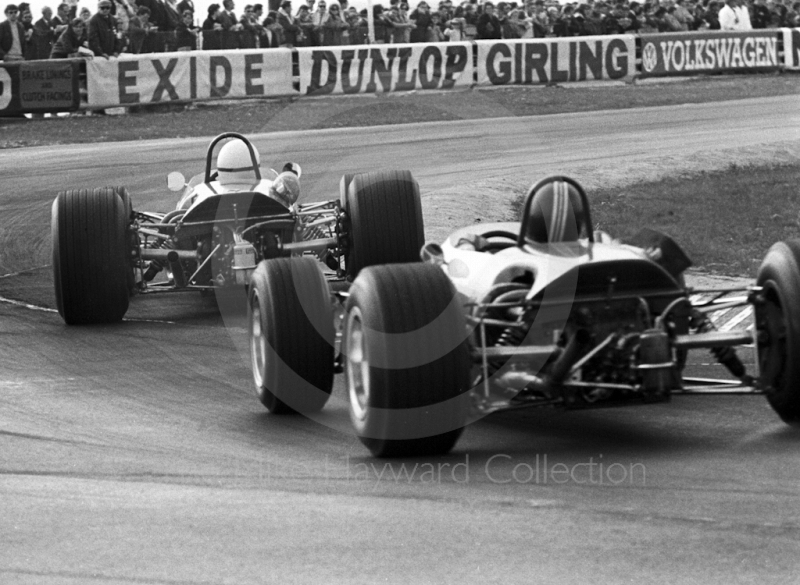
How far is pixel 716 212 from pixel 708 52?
20.7 m

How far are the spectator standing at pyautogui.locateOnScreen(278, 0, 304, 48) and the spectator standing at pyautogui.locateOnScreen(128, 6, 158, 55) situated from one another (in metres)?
3.05

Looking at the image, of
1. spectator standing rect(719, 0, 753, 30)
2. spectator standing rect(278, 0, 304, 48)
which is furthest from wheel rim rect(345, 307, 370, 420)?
spectator standing rect(719, 0, 753, 30)

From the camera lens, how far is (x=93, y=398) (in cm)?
764

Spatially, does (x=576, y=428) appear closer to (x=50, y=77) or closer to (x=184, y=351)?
(x=184, y=351)

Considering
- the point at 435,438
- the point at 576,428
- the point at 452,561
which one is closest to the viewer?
the point at 452,561

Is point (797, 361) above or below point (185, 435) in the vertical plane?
above

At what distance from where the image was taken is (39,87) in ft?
76.5

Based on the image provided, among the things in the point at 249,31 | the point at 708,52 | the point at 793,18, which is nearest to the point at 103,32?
the point at 249,31

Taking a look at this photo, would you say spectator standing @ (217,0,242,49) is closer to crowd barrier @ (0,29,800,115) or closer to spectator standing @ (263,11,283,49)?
crowd barrier @ (0,29,800,115)

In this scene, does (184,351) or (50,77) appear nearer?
(184,351)

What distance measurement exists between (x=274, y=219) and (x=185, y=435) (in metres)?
3.83

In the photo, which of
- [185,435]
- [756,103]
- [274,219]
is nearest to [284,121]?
[756,103]

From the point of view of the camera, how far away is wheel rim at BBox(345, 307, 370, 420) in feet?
20.2

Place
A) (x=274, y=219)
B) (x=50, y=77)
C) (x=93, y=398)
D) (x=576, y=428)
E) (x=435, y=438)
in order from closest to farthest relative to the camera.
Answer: (x=435, y=438), (x=576, y=428), (x=93, y=398), (x=274, y=219), (x=50, y=77)
